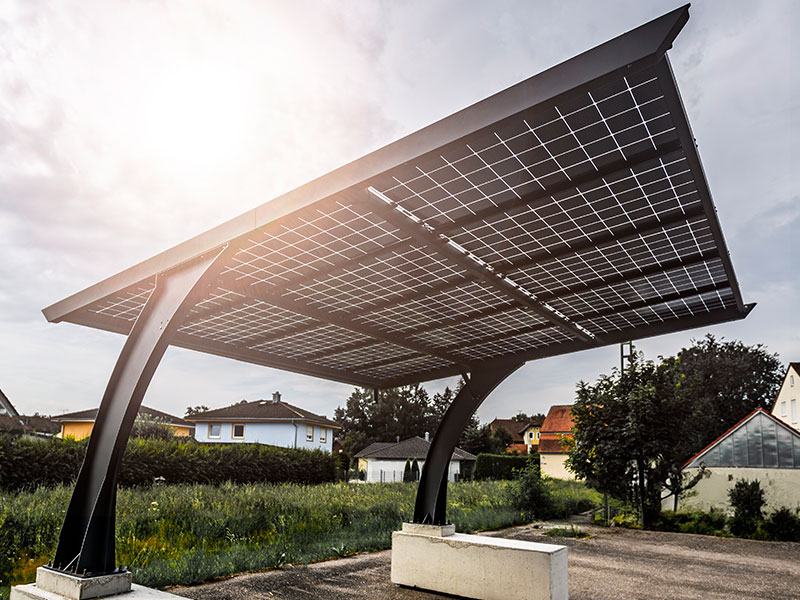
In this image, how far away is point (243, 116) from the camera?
11.1m

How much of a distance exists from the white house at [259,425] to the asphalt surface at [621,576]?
31.6 meters

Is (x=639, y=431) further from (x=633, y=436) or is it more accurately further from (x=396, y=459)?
(x=396, y=459)

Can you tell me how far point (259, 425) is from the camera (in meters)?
44.9

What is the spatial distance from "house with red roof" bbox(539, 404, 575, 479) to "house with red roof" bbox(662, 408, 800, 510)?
19.0 m

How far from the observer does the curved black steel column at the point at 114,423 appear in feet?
16.3

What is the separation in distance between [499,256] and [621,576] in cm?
757

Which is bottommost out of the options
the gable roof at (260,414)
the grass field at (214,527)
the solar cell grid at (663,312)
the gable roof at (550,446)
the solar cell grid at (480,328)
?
the gable roof at (550,446)

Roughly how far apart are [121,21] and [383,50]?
A: 416cm

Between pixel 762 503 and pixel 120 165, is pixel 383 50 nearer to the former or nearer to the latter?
pixel 120 165

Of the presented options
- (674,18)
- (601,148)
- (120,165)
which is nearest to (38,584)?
(601,148)

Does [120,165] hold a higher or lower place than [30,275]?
higher

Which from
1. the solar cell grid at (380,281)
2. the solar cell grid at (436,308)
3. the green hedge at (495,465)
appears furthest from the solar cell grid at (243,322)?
the green hedge at (495,465)

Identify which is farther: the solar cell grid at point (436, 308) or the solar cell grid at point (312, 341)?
the solar cell grid at point (312, 341)

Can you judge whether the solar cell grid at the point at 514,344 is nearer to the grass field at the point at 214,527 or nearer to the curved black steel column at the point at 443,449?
the curved black steel column at the point at 443,449
